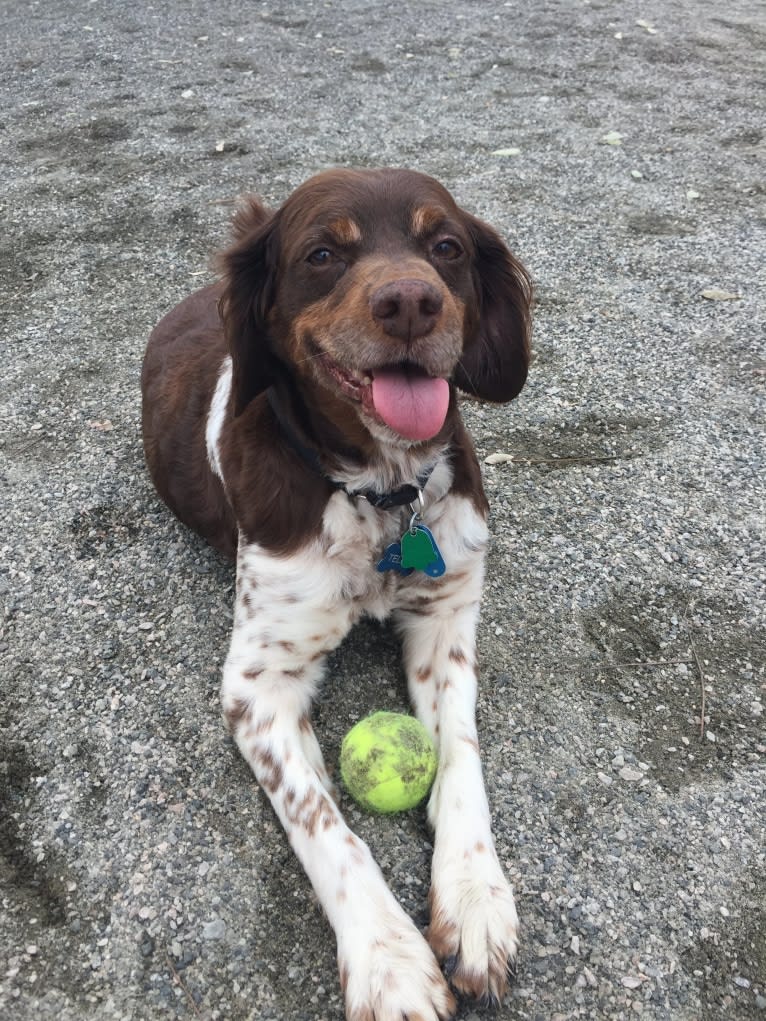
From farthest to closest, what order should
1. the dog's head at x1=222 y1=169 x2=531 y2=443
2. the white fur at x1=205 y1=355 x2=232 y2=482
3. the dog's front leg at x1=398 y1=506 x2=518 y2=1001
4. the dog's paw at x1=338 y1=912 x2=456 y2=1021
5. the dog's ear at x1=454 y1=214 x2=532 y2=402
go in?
the white fur at x1=205 y1=355 x2=232 y2=482 → the dog's ear at x1=454 y1=214 x2=532 y2=402 → the dog's head at x1=222 y1=169 x2=531 y2=443 → the dog's front leg at x1=398 y1=506 x2=518 y2=1001 → the dog's paw at x1=338 y1=912 x2=456 y2=1021

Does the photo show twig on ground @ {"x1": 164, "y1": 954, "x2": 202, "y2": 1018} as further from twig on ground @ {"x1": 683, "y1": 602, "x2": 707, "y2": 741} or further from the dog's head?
twig on ground @ {"x1": 683, "y1": 602, "x2": 707, "y2": 741}

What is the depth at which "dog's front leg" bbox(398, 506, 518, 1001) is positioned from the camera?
1.91 meters

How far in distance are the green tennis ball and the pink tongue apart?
0.77 meters

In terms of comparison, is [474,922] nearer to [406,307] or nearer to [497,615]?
[497,615]

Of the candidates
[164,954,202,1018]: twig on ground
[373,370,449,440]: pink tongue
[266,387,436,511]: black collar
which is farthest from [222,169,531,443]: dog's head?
[164,954,202,1018]: twig on ground

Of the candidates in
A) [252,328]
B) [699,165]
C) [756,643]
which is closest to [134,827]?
[252,328]

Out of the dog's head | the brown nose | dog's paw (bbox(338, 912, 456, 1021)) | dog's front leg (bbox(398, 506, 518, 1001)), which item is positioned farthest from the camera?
the dog's head

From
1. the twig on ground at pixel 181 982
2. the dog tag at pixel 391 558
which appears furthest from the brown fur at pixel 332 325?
the twig on ground at pixel 181 982

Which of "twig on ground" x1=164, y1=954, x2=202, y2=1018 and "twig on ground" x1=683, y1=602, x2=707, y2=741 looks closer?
"twig on ground" x1=164, y1=954, x2=202, y2=1018

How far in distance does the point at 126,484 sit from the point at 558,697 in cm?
190

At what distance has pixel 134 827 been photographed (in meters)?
2.24

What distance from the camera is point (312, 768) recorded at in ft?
7.44

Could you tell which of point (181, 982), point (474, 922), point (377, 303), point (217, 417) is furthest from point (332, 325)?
point (181, 982)

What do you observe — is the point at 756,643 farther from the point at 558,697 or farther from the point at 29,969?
the point at 29,969
